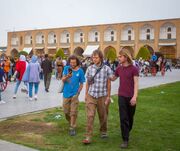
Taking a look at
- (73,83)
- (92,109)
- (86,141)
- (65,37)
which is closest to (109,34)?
(65,37)

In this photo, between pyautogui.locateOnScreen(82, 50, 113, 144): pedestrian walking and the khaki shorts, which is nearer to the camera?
pyautogui.locateOnScreen(82, 50, 113, 144): pedestrian walking

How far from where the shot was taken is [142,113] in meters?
9.39

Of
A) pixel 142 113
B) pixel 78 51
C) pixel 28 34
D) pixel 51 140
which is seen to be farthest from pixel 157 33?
pixel 51 140

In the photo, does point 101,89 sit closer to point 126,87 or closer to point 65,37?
point 126,87

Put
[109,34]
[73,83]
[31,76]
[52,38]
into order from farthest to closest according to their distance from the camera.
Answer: [52,38]
[109,34]
[31,76]
[73,83]

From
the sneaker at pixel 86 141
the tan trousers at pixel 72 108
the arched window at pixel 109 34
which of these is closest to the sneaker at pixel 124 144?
the sneaker at pixel 86 141

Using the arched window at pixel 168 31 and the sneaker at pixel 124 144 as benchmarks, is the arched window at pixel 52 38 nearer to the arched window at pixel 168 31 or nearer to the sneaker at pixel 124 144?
the arched window at pixel 168 31

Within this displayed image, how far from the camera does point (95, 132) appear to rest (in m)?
7.10

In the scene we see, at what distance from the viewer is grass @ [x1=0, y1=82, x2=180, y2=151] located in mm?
6020

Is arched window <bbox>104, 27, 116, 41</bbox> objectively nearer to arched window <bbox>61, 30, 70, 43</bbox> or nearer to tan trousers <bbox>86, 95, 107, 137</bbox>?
arched window <bbox>61, 30, 70, 43</bbox>

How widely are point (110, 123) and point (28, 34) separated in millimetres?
65747

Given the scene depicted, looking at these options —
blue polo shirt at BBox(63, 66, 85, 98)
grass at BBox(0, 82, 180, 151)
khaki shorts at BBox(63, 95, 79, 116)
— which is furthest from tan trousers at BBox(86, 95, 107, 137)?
blue polo shirt at BBox(63, 66, 85, 98)

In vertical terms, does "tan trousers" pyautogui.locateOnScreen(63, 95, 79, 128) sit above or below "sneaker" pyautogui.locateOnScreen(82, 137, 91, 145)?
above

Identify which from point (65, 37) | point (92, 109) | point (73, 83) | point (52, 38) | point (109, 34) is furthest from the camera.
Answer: point (52, 38)
